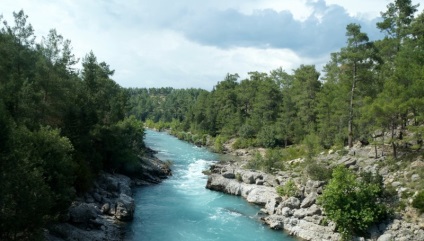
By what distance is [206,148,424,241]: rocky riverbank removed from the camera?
30.6m

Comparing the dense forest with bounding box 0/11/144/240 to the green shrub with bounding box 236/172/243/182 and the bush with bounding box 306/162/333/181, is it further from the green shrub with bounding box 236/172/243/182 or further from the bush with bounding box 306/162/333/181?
the bush with bounding box 306/162/333/181

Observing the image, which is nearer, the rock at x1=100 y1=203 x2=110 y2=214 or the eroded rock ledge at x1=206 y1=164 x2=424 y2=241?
the eroded rock ledge at x1=206 y1=164 x2=424 y2=241

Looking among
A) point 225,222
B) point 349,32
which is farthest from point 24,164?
point 349,32

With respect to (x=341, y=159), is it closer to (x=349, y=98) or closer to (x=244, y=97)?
(x=349, y=98)

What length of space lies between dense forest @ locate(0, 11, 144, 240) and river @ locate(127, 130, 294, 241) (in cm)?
666

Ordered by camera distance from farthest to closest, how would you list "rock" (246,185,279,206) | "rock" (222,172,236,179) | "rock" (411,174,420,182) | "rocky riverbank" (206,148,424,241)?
"rock" (222,172,236,179), "rock" (246,185,279,206), "rock" (411,174,420,182), "rocky riverbank" (206,148,424,241)

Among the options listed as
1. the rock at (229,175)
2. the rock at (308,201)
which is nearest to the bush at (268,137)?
the rock at (229,175)

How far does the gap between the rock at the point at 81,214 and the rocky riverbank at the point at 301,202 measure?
55.5ft

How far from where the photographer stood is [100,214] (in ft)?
113

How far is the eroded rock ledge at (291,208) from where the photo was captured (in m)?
30.5

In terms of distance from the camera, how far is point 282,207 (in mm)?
38625

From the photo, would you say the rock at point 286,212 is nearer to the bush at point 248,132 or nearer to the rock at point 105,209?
the rock at point 105,209

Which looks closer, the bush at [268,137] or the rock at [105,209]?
the rock at [105,209]

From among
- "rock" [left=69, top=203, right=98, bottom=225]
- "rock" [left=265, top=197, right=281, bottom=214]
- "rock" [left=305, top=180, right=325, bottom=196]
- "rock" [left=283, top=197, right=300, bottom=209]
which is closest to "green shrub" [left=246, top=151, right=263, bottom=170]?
"rock" [left=265, top=197, right=281, bottom=214]
